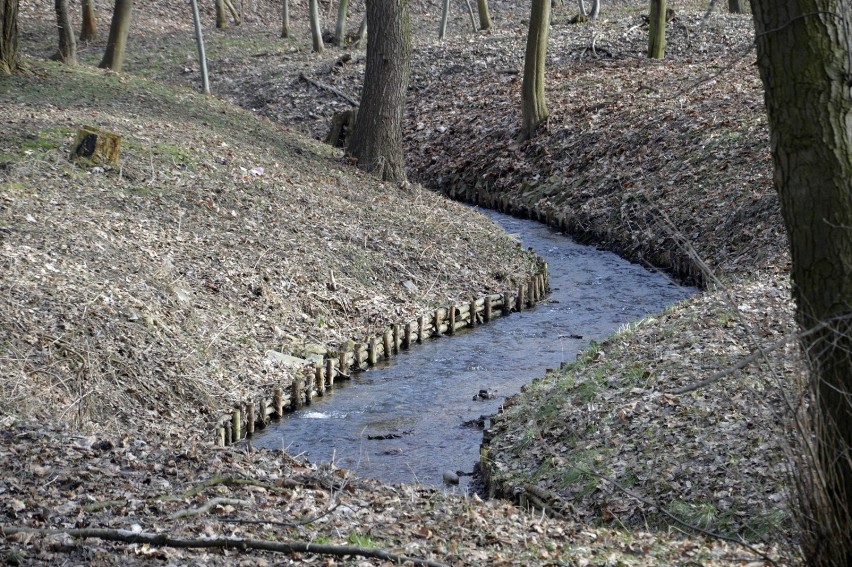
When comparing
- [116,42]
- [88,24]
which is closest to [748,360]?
[116,42]

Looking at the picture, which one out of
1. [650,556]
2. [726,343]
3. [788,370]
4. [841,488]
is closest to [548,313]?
[726,343]

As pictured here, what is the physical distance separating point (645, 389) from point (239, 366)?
170 inches

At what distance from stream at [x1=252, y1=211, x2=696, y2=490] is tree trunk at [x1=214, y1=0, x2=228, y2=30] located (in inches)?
902

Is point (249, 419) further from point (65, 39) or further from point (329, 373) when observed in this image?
point (65, 39)

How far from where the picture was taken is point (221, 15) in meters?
35.1

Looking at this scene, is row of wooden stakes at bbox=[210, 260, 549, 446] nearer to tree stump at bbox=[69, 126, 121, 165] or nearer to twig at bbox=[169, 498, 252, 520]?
twig at bbox=[169, 498, 252, 520]

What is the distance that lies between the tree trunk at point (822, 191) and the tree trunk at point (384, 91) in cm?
1274

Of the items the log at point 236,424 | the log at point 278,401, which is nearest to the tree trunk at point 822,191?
the log at point 236,424

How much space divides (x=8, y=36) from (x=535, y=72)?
10.8 m

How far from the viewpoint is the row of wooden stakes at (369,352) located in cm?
970

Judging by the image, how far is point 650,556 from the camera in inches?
221

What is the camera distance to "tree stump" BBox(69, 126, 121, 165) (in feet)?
44.1

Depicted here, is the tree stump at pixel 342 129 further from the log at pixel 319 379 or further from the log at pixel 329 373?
the log at pixel 319 379

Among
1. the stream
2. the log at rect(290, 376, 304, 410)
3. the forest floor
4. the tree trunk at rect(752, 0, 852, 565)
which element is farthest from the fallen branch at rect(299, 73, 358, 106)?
the tree trunk at rect(752, 0, 852, 565)
